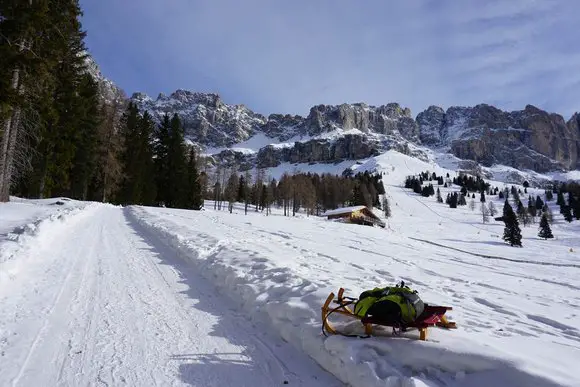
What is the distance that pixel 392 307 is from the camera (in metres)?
4.14

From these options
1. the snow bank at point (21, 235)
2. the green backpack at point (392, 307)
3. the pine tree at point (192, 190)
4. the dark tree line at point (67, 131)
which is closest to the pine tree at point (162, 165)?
the dark tree line at point (67, 131)

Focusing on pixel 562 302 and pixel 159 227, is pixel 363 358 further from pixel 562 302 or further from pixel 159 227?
pixel 159 227

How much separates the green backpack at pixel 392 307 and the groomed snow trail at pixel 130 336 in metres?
0.89

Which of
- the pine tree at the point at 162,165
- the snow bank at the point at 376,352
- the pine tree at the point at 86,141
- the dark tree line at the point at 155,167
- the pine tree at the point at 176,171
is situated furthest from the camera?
the pine tree at the point at 162,165

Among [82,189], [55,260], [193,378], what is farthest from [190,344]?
[82,189]

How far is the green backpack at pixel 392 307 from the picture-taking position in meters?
4.09

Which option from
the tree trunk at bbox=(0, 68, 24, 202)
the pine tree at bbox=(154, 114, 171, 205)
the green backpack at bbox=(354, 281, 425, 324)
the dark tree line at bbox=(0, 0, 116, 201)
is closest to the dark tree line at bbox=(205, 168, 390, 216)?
the pine tree at bbox=(154, 114, 171, 205)

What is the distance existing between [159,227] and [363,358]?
477 inches

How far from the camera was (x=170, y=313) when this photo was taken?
534cm

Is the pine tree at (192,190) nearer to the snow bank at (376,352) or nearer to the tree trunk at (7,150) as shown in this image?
the tree trunk at (7,150)

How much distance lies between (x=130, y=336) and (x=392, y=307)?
10.7 ft

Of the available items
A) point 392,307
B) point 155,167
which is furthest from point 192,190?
point 392,307

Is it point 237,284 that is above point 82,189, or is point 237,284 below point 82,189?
below

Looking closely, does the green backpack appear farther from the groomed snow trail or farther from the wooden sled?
the groomed snow trail
